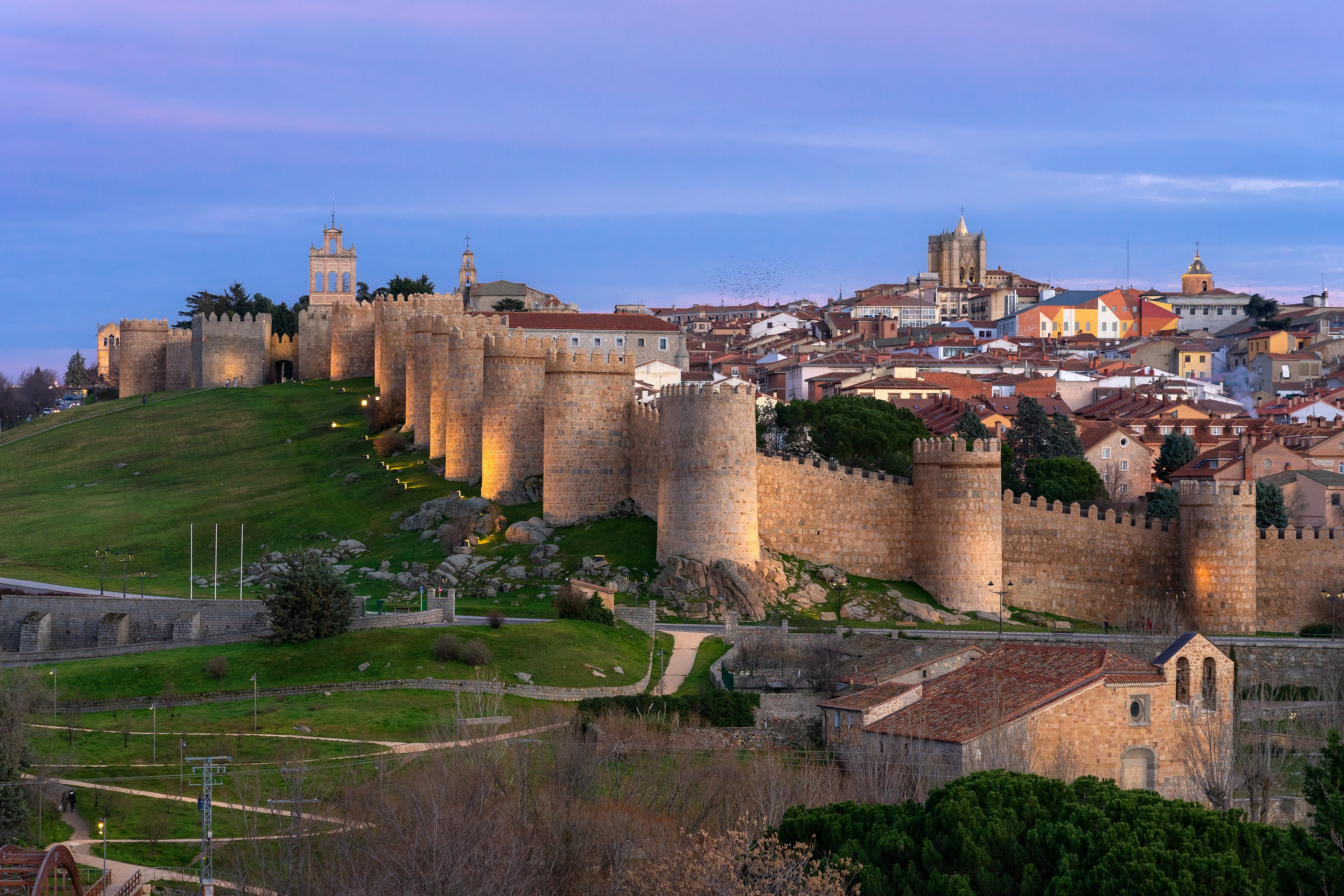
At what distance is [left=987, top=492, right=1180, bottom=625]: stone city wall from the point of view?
191 ft

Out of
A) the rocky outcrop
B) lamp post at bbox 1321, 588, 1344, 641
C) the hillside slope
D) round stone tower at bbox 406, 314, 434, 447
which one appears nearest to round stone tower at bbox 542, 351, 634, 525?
the hillside slope

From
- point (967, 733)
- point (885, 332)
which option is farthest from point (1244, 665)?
point (885, 332)

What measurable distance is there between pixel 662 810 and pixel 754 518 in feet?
65.3

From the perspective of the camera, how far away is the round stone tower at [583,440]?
5919 cm

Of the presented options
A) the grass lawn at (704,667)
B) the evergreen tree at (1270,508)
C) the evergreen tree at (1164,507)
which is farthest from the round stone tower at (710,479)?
the evergreen tree at (1270,508)

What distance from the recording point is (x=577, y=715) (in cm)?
4178

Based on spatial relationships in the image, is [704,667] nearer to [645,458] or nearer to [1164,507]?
[645,458]

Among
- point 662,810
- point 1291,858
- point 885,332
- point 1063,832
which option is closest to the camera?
point 1291,858

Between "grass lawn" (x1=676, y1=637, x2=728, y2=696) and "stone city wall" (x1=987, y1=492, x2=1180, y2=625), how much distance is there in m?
12.7

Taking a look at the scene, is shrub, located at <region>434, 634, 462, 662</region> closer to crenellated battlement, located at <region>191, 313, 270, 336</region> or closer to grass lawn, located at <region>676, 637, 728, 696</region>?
grass lawn, located at <region>676, 637, 728, 696</region>

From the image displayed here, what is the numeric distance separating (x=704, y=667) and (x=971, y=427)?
37984 mm

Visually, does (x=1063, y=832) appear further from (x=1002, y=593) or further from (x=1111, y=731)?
(x=1002, y=593)

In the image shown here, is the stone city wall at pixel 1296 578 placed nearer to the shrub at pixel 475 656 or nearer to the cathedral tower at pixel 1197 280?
the shrub at pixel 475 656

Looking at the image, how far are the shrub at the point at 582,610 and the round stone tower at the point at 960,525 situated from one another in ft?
37.5
